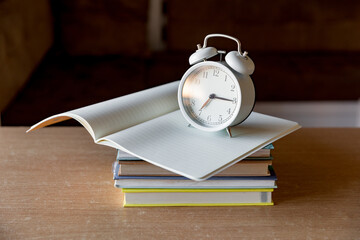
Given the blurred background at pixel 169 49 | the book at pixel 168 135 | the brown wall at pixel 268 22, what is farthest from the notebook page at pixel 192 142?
the brown wall at pixel 268 22

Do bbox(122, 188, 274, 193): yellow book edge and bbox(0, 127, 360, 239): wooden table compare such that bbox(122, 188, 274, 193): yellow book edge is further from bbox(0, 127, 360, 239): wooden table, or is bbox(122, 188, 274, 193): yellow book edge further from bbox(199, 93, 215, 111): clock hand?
bbox(199, 93, 215, 111): clock hand

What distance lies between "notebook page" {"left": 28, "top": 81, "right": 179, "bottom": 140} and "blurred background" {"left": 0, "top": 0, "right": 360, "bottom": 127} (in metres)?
0.95

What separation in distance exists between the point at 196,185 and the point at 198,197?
24mm

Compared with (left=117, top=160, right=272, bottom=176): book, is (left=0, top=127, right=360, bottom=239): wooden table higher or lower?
lower

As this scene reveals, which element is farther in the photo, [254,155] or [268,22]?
[268,22]

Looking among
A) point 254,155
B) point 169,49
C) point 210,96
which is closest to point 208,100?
point 210,96

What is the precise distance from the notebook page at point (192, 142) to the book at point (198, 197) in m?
0.06

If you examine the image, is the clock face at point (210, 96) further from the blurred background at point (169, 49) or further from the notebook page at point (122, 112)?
the blurred background at point (169, 49)

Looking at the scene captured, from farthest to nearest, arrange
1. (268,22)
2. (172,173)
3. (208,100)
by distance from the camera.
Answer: (268,22) → (208,100) → (172,173)

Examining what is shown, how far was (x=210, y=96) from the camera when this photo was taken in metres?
0.74

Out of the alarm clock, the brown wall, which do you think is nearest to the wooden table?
the alarm clock

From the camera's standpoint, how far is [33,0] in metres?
2.01

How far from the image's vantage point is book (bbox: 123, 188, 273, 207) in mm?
659

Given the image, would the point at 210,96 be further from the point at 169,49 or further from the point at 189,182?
the point at 169,49
